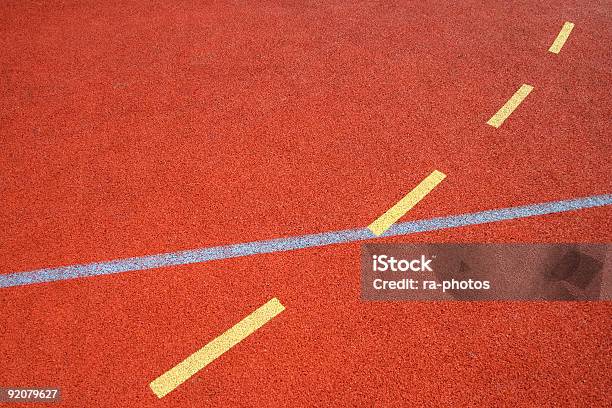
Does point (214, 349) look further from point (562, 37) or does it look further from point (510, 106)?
point (562, 37)

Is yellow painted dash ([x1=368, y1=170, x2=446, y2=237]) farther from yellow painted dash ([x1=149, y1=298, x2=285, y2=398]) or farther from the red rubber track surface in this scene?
yellow painted dash ([x1=149, y1=298, x2=285, y2=398])

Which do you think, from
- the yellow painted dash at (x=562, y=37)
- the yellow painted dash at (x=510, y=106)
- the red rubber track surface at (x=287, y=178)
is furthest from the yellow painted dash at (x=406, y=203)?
the yellow painted dash at (x=562, y=37)

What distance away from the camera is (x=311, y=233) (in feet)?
12.4

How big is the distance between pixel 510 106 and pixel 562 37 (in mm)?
1603

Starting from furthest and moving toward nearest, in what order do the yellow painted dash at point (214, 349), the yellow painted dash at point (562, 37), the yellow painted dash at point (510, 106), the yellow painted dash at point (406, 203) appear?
the yellow painted dash at point (562, 37) → the yellow painted dash at point (510, 106) → the yellow painted dash at point (406, 203) → the yellow painted dash at point (214, 349)

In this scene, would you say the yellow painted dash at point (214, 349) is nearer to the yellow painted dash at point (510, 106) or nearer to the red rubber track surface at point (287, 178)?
the red rubber track surface at point (287, 178)

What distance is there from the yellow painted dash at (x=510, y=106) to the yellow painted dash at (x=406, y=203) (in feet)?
2.90

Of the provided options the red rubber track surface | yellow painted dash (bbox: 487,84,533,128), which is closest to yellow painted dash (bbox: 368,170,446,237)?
the red rubber track surface

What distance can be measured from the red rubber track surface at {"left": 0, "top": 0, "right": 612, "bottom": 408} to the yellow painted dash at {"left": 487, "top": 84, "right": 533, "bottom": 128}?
2.9 inches

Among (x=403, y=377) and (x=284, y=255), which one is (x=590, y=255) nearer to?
(x=403, y=377)

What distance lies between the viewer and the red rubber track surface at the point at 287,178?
308cm

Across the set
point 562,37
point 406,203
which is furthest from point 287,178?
point 562,37

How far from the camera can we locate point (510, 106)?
4.79 meters

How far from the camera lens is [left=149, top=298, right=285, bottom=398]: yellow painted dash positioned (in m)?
3.01
